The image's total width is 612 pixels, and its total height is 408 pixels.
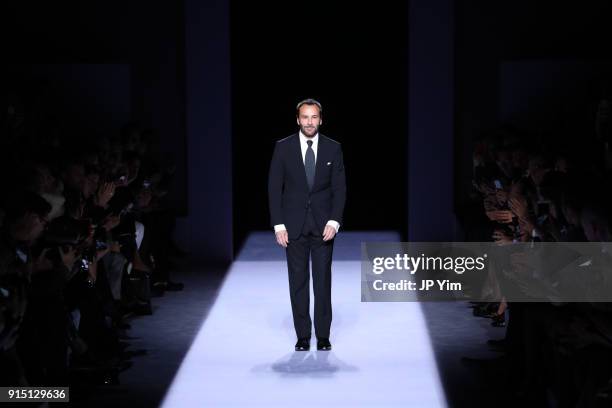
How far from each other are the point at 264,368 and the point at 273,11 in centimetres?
1059

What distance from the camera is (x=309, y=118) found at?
5266 millimetres

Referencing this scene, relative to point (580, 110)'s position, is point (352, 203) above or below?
below

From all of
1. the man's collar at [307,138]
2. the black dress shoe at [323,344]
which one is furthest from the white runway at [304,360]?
the man's collar at [307,138]

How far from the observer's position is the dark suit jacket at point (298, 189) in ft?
17.7

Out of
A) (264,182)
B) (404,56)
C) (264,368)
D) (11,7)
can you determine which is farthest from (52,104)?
(264,182)

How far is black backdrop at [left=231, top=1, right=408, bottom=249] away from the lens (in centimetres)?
1541

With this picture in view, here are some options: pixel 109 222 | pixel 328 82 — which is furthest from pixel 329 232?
pixel 328 82

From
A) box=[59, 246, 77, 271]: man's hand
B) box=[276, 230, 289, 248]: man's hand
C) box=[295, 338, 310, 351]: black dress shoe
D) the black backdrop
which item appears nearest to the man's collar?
box=[276, 230, 289, 248]: man's hand

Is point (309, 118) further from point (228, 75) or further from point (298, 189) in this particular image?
point (228, 75)

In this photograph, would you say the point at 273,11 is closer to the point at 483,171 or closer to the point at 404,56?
the point at 404,56

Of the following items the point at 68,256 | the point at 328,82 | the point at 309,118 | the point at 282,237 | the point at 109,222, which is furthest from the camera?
the point at 328,82

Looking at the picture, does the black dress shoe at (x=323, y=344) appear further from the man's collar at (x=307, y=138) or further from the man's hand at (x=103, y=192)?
the man's hand at (x=103, y=192)

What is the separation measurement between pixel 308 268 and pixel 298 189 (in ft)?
1.28

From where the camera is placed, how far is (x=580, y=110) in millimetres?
7742
